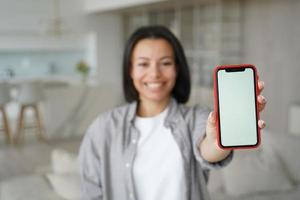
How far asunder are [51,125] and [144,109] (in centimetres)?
545

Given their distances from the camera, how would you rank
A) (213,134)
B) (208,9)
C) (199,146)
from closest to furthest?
(213,134)
(199,146)
(208,9)

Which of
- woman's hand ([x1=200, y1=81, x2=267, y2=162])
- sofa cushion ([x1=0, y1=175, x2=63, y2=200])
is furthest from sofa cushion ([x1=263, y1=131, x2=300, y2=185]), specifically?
woman's hand ([x1=200, y1=81, x2=267, y2=162])

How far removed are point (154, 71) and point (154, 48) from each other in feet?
0.25

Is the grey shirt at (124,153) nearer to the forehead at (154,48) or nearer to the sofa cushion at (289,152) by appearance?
the forehead at (154,48)

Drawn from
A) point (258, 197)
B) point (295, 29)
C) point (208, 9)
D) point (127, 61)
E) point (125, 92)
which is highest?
point (208, 9)

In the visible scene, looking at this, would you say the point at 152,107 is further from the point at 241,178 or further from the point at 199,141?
the point at 241,178

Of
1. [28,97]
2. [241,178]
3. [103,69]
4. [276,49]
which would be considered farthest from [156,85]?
[103,69]

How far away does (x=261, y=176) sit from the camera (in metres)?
2.95

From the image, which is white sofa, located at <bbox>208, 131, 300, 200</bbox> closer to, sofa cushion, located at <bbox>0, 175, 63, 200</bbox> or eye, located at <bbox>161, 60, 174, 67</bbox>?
sofa cushion, located at <bbox>0, 175, 63, 200</bbox>

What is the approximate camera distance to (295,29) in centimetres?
512

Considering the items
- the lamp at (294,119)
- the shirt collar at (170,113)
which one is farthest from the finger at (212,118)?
the lamp at (294,119)

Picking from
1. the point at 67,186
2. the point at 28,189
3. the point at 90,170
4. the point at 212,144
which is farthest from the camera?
the point at 28,189

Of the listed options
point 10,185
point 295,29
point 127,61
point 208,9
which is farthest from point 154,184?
point 208,9

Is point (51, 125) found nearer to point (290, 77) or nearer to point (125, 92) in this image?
point (290, 77)
